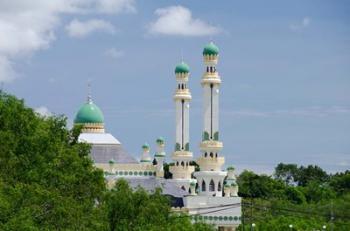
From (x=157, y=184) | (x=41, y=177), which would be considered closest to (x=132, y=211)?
(x=41, y=177)

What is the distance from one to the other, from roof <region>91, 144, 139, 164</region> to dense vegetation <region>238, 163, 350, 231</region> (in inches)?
324

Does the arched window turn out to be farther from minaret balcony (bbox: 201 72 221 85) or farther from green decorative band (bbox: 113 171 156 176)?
minaret balcony (bbox: 201 72 221 85)

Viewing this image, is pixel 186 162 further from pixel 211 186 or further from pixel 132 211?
pixel 132 211

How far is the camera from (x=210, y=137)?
231 feet

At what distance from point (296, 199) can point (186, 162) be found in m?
21.1

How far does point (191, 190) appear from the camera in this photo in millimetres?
68500

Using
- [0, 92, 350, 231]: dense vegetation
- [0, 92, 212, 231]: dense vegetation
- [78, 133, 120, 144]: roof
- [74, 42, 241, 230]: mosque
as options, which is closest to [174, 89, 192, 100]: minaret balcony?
[74, 42, 241, 230]: mosque

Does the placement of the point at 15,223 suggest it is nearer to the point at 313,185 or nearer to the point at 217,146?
the point at 217,146

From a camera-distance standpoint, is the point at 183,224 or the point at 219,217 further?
the point at 219,217

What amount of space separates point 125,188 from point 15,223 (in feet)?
35.9

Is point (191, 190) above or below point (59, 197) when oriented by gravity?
above

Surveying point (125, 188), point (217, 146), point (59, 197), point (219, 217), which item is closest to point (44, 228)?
point (59, 197)

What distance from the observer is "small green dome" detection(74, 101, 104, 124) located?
72.6m

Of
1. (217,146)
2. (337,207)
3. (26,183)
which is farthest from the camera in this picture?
(337,207)
